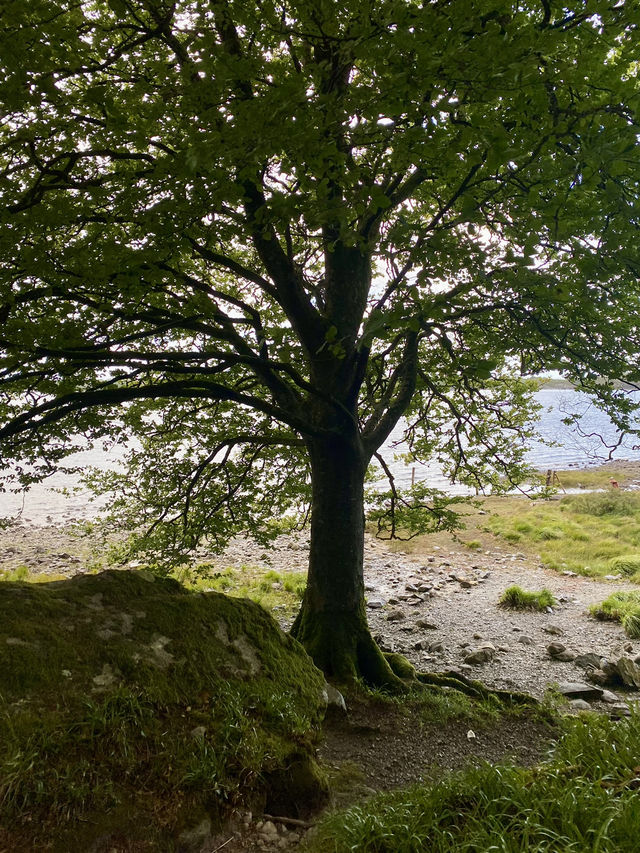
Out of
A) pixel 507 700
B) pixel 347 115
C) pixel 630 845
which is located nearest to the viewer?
pixel 630 845

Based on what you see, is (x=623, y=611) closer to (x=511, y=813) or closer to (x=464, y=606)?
(x=464, y=606)

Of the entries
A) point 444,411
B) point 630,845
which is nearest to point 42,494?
point 444,411

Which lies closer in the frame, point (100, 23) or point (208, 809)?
point (208, 809)

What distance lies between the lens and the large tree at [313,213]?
3.35 metres

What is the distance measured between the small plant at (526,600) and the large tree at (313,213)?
4922 millimetres

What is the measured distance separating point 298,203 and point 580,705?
711cm

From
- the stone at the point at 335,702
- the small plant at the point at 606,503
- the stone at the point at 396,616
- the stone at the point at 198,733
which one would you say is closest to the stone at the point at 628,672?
the stone at the point at 335,702

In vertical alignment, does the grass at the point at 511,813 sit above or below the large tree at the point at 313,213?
below

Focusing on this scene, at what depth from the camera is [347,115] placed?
366cm

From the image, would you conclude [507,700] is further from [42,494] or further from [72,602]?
[42,494]

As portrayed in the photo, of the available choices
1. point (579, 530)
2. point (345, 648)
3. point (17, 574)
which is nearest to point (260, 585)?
point (17, 574)

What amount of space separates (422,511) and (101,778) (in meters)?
7.28

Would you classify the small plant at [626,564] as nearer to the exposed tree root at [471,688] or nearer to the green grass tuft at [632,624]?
the green grass tuft at [632,624]

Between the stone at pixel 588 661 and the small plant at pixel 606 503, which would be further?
the small plant at pixel 606 503
